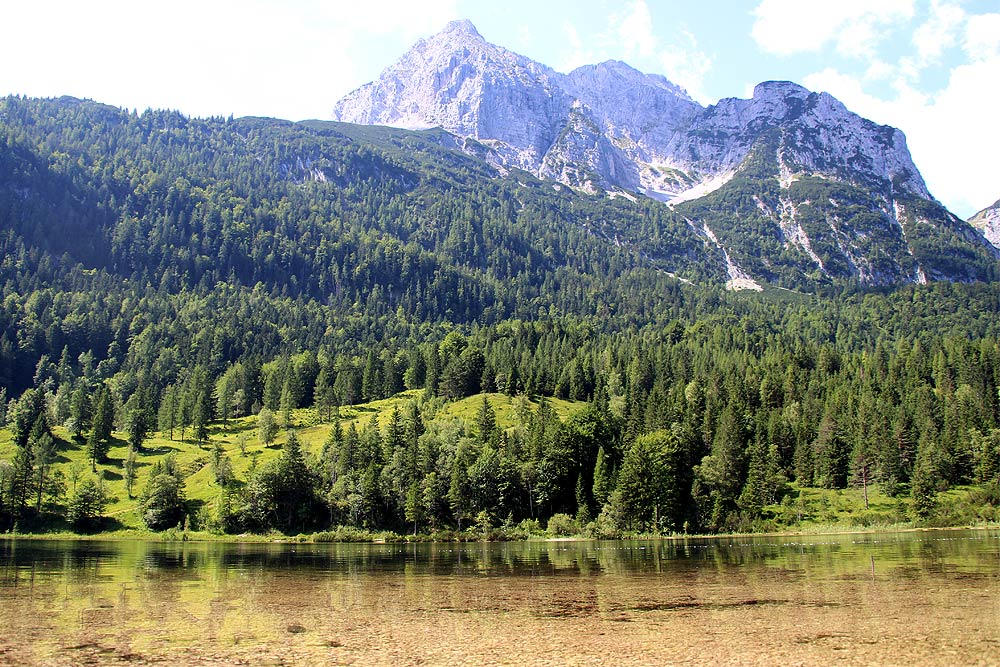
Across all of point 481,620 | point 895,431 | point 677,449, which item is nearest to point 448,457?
point 677,449

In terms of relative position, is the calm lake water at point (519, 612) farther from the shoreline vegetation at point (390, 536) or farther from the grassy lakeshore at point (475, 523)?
the grassy lakeshore at point (475, 523)

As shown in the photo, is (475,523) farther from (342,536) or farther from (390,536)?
(342,536)

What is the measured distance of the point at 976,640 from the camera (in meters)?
28.8

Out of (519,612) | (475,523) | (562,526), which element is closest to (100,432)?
(475,523)

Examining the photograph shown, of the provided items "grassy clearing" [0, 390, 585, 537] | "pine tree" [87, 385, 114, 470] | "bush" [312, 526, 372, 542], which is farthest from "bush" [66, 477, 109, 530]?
"bush" [312, 526, 372, 542]

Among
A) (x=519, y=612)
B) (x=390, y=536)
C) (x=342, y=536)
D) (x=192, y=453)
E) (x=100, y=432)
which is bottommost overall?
(x=390, y=536)

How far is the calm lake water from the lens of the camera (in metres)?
27.8

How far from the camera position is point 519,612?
38.6 meters

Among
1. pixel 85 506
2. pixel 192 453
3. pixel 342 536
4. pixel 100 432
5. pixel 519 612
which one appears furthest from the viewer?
pixel 192 453

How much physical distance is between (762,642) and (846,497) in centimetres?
12358

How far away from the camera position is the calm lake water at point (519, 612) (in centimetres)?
2781

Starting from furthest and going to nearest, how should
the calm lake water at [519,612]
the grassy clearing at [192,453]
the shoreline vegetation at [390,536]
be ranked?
the grassy clearing at [192,453]
the shoreline vegetation at [390,536]
the calm lake water at [519,612]

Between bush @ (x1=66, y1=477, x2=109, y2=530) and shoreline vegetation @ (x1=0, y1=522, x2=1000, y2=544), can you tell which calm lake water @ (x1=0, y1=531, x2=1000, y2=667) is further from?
bush @ (x1=66, y1=477, x2=109, y2=530)

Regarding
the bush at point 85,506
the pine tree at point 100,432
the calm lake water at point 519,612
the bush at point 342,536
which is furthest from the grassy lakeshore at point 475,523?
the calm lake water at point 519,612
